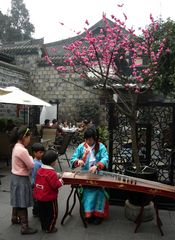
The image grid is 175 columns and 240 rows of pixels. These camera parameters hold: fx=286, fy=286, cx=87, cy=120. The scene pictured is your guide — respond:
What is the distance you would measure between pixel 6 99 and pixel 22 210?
459 cm

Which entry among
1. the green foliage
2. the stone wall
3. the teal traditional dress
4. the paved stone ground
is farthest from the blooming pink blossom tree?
the stone wall

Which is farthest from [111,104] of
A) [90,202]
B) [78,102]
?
[78,102]

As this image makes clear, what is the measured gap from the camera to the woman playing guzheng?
13.4 feet

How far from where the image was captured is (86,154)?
430cm

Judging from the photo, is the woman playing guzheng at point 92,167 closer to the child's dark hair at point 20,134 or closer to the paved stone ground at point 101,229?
the paved stone ground at point 101,229

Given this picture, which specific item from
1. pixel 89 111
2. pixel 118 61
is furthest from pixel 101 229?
pixel 89 111

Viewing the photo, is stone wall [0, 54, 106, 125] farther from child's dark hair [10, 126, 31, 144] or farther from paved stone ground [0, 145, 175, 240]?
child's dark hair [10, 126, 31, 144]

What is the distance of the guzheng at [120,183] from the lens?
11.7 feet

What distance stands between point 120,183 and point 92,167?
0.58 m

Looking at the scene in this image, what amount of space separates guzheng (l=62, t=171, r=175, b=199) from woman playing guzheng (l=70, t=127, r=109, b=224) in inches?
11.5

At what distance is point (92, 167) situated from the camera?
160 inches

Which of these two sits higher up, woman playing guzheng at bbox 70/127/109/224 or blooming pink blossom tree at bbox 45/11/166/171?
blooming pink blossom tree at bbox 45/11/166/171

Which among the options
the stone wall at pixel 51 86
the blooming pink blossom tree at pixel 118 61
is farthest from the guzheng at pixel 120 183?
the stone wall at pixel 51 86

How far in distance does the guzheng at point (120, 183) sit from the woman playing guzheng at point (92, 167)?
293mm
